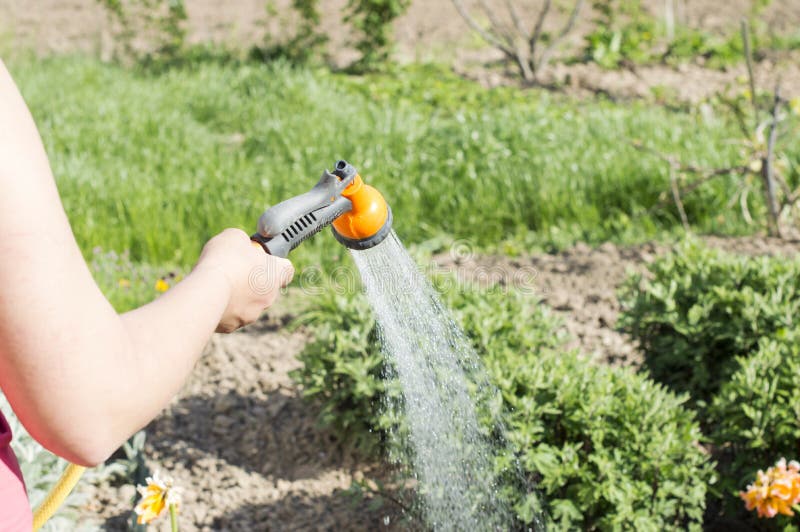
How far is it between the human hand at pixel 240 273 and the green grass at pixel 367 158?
9.21 feet

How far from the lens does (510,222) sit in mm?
4312

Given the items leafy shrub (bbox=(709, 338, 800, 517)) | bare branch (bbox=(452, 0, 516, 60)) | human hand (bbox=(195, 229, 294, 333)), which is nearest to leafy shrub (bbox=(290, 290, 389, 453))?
leafy shrub (bbox=(709, 338, 800, 517))

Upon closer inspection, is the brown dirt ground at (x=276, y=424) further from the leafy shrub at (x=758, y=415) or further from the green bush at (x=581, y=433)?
the leafy shrub at (x=758, y=415)

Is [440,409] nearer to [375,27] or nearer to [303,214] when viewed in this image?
[303,214]

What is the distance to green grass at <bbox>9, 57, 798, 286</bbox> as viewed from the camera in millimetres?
4172

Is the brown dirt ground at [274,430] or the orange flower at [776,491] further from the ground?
the orange flower at [776,491]

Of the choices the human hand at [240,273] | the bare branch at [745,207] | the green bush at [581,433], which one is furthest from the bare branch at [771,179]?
the human hand at [240,273]

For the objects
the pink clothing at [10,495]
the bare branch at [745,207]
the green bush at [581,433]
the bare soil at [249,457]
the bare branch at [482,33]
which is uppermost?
the pink clothing at [10,495]

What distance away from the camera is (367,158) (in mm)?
4648

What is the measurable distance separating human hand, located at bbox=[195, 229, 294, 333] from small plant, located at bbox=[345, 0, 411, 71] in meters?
5.62

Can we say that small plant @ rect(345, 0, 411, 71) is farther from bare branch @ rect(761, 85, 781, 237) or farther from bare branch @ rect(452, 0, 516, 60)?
bare branch @ rect(761, 85, 781, 237)

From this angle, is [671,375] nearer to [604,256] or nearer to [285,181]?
[604,256]

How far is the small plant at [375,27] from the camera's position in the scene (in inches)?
257

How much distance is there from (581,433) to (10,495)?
161 cm
